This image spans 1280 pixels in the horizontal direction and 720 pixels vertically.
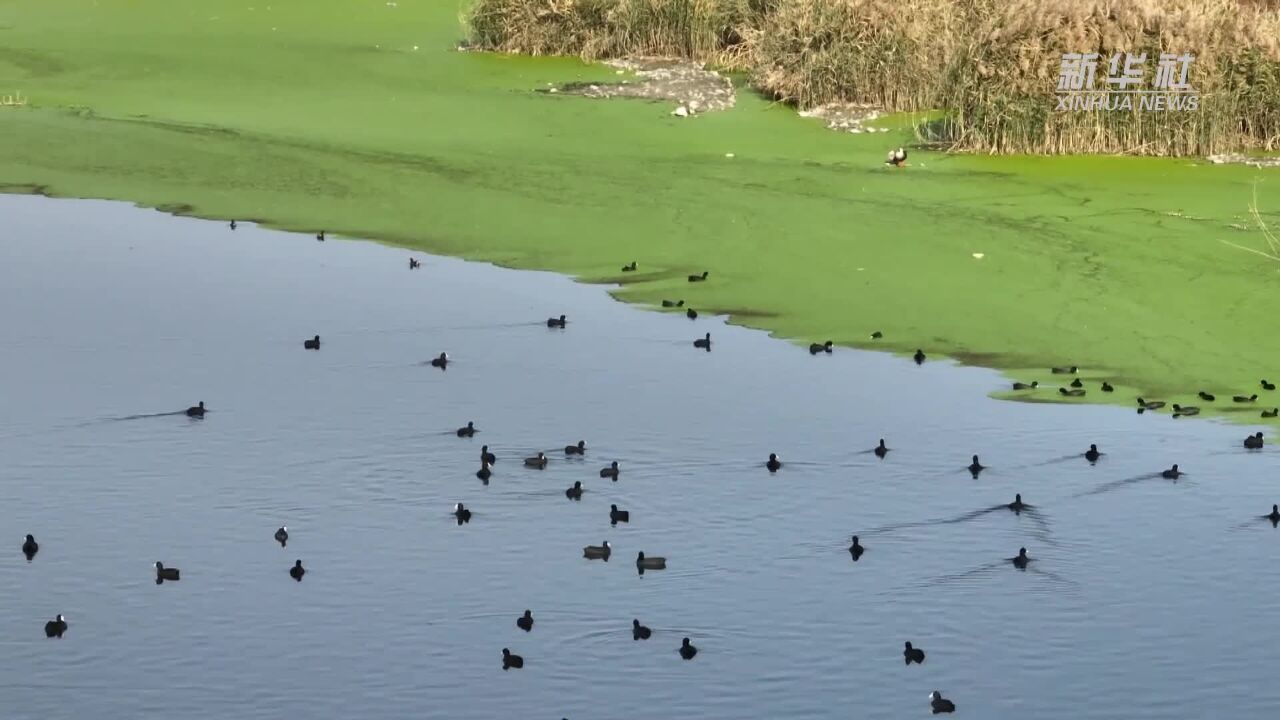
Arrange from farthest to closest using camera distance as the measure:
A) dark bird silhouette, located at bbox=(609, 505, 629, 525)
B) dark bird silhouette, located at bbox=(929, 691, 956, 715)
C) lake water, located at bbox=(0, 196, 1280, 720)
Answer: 1. dark bird silhouette, located at bbox=(609, 505, 629, 525)
2. lake water, located at bbox=(0, 196, 1280, 720)
3. dark bird silhouette, located at bbox=(929, 691, 956, 715)

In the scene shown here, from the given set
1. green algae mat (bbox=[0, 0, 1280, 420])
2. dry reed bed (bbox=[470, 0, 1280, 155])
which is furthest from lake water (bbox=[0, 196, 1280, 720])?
dry reed bed (bbox=[470, 0, 1280, 155])

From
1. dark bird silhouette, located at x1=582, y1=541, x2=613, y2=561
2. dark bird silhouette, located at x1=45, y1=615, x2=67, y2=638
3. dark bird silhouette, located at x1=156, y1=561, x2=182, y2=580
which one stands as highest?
dark bird silhouette, located at x1=582, y1=541, x2=613, y2=561

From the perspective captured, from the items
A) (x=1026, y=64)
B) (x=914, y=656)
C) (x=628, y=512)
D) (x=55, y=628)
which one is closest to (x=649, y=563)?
(x=628, y=512)

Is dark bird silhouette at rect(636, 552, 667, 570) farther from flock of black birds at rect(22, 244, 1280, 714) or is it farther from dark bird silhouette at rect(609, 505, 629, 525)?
dark bird silhouette at rect(609, 505, 629, 525)

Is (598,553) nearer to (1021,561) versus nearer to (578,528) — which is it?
(578,528)

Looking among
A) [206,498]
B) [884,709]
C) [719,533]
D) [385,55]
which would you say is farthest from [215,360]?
[385,55]
